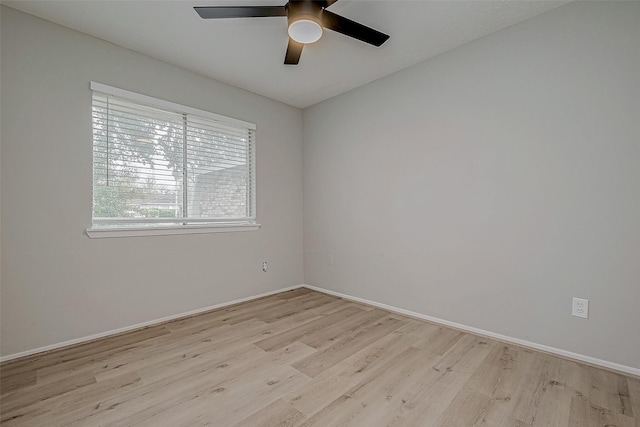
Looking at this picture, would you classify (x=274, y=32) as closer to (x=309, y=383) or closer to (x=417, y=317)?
(x=309, y=383)

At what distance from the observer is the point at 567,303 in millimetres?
2105

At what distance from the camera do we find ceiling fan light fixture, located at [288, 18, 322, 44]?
1.82m

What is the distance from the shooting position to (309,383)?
1792mm

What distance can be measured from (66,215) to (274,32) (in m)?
2.19

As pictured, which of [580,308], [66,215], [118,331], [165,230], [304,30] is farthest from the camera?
[165,230]

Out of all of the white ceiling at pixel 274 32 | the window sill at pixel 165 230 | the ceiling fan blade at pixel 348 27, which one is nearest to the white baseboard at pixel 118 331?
the window sill at pixel 165 230

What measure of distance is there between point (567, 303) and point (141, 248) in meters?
3.45

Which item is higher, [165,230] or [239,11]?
[239,11]

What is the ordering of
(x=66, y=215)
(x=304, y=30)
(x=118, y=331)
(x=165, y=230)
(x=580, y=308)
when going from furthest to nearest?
(x=165, y=230)
(x=118, y=331)
(x=66, y=215)
(x=580, y=308)
(x=304, y=30)

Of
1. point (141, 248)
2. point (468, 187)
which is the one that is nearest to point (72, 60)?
point (141, 248)

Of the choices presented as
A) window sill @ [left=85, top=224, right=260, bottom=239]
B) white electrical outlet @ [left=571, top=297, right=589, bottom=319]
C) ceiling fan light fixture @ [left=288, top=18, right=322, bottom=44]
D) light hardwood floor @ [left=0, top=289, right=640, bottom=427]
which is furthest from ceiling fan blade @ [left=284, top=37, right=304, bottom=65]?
white electrical outlet @ [left=571, top=297, right=589, bottom=319]

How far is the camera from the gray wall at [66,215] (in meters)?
2.10

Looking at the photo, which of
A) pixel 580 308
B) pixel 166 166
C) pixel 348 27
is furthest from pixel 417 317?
pixel 166 166

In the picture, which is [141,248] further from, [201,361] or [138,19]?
[138,19]
